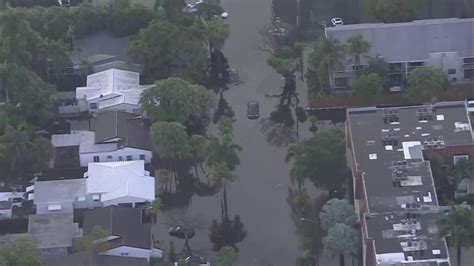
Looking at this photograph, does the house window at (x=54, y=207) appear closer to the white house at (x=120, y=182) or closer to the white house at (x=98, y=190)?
the white house at (x=98, y=190)

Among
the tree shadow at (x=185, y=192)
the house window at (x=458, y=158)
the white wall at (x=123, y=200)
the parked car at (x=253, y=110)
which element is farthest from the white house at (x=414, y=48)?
the white wall at (x=123, y=200)

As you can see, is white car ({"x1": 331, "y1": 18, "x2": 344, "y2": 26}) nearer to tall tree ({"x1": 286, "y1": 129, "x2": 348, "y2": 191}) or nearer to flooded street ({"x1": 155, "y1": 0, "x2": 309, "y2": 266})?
flooded street ({"x1": 155, "y1": 0, "x2": 309, "y2": 266})

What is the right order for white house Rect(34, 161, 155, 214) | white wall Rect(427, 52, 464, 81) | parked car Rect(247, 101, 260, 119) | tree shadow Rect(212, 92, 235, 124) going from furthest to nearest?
tree shadow Rect(212, 92, 235, 124)
parked car Rect(247, 101, 260, 119)
white wall Rect(427, 52, 464, 81)
white house Rect(34, 161, 155, 214)

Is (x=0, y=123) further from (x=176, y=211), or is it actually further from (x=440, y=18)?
(x=440, y=18)

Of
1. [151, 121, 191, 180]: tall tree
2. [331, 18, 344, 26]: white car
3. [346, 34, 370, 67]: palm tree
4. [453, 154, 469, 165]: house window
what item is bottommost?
[453, 154, 469, 165]: house window

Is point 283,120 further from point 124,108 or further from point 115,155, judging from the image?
point 115,155

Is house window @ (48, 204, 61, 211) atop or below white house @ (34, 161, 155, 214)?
below

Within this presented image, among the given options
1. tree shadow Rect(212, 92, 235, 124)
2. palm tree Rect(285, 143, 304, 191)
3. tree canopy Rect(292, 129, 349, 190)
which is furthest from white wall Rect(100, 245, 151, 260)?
tree shadow Rect(212, 92, 235, 124)
